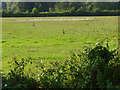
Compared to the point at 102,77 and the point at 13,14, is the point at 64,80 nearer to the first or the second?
the point at 102,77

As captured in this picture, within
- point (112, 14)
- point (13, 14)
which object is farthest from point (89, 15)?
point (13, 14)

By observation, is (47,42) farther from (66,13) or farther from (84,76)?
(66,13)

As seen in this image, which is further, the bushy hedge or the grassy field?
the bushy hedge

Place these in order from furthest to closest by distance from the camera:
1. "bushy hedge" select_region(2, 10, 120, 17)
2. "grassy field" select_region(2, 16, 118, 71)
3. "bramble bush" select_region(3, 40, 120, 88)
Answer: "bushy hedge" select_region(2, 10, 120, 17) → "grassy field" select_region(2, 16, 118, 71) → "bramble bush" select_region(3, 40, 120, 88)

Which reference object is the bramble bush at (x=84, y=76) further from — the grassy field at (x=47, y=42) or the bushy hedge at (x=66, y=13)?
the bushy hedge at (x=66, y=13)

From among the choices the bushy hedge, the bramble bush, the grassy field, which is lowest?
the grassy field

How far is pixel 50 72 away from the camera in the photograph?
12.7 ft

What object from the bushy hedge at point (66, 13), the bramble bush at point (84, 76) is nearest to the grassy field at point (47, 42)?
the bramble bush at point (84, 76)

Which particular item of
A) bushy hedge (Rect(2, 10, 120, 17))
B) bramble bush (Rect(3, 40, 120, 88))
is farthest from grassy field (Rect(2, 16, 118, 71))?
bushy hedge (Rect(2, 10, 120, 17))

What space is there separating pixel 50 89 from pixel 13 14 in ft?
139

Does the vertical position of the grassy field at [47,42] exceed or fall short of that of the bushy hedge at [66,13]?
it falls short

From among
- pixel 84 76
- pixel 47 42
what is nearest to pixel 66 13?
A: pixel 47 42

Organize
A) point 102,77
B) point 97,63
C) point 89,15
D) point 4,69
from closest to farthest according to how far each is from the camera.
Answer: point 102,77
point 97,63
point 4,69
point 89,15

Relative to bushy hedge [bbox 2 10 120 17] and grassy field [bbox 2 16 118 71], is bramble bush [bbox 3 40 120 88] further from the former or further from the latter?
bushy hedge [bbox 2 10 120 17]
